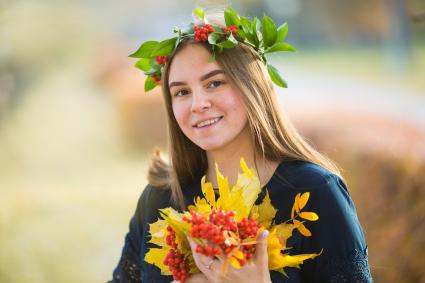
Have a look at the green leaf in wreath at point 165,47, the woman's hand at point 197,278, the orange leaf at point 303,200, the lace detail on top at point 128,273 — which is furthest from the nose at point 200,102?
the lace detail on top at point 128,273

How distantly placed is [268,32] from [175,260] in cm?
103

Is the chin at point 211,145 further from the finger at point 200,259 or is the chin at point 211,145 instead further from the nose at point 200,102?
the finger at point 200,259

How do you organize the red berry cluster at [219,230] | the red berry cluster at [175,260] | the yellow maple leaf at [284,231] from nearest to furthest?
the red berry cluster at [219,230] → the red berry cluster at [175,260] → the yellow maple leaf at [284,231]

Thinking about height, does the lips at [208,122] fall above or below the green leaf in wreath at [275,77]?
below

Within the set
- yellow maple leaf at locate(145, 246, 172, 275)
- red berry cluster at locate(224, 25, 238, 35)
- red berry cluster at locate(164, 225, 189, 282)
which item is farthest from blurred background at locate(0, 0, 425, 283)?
red berry cluster at locate(164, 225, 189, 282)

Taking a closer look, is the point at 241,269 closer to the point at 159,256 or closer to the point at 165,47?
the point at 159,256

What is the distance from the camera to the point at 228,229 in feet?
6.31

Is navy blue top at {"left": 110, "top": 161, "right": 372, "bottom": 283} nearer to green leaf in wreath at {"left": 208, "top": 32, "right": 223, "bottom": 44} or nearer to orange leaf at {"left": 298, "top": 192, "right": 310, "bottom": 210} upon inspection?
orange leaf at {"left": 298, "top": 192, "right": 310, "bottom": 210}

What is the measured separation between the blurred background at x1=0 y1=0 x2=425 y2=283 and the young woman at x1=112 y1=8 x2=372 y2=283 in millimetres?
2970

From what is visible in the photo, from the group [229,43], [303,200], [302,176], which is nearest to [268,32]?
[229,43]

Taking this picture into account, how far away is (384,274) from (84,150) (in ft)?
11.4

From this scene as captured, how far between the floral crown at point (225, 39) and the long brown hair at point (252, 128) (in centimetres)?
3

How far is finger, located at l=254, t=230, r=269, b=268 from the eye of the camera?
77.5 inches

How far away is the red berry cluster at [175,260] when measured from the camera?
6.92 feet
